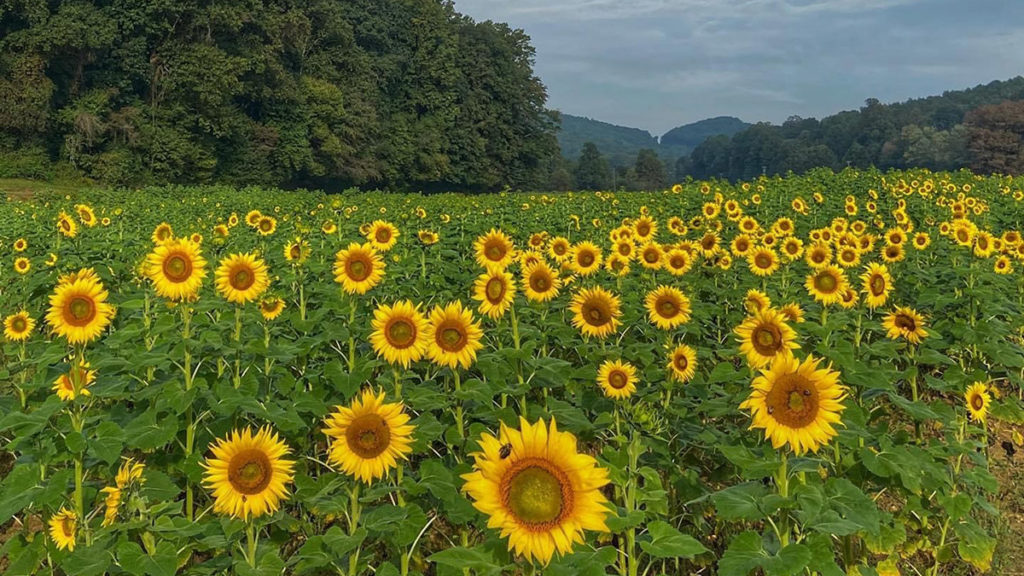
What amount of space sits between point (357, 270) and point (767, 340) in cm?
276

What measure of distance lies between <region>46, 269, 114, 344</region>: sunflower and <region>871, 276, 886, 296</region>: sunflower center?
5.20 m

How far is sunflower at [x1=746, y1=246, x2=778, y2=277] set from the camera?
5.77m

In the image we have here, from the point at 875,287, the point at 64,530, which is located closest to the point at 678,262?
the point at 875,287

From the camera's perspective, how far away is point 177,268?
3732 millimetres

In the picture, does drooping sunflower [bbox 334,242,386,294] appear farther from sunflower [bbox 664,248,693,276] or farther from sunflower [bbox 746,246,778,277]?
sunflower [bbox 746,246,778,277]

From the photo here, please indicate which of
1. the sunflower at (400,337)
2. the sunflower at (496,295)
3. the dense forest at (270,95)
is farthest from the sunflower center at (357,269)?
the dense forest at (270,95)

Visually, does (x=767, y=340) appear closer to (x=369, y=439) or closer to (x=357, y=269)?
(x=369, y=439)

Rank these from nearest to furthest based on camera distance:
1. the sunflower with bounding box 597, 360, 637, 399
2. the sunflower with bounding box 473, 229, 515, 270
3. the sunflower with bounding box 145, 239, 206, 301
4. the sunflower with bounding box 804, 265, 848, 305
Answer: the sunflower with bounding box 597, 360, 637, 399 < the sunflower with bounding box 145, 239, 206, 301 < the sunflower with bounding box 804, 265, 848, 305 < the sunflower with bounding box 473, 229, 515, 270

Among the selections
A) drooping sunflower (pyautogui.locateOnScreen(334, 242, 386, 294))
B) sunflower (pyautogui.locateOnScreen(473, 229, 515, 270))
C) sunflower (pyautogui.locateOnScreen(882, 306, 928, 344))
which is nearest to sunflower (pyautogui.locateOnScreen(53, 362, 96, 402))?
drooping sunflower (pyautogui.locateOnScreen(334, 242, 386, 294))

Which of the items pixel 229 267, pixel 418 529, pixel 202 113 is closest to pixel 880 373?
pixel 418 529

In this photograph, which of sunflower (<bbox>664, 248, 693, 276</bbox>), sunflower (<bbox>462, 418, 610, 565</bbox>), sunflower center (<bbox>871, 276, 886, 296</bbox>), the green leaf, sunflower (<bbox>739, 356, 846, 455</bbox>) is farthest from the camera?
sunflower (<bbox>664, 248, 693, 276</bbox>)

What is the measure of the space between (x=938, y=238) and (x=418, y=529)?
7.83m

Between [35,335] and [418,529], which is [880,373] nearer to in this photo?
[418,529]

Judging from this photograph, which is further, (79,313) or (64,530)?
(79,313)
